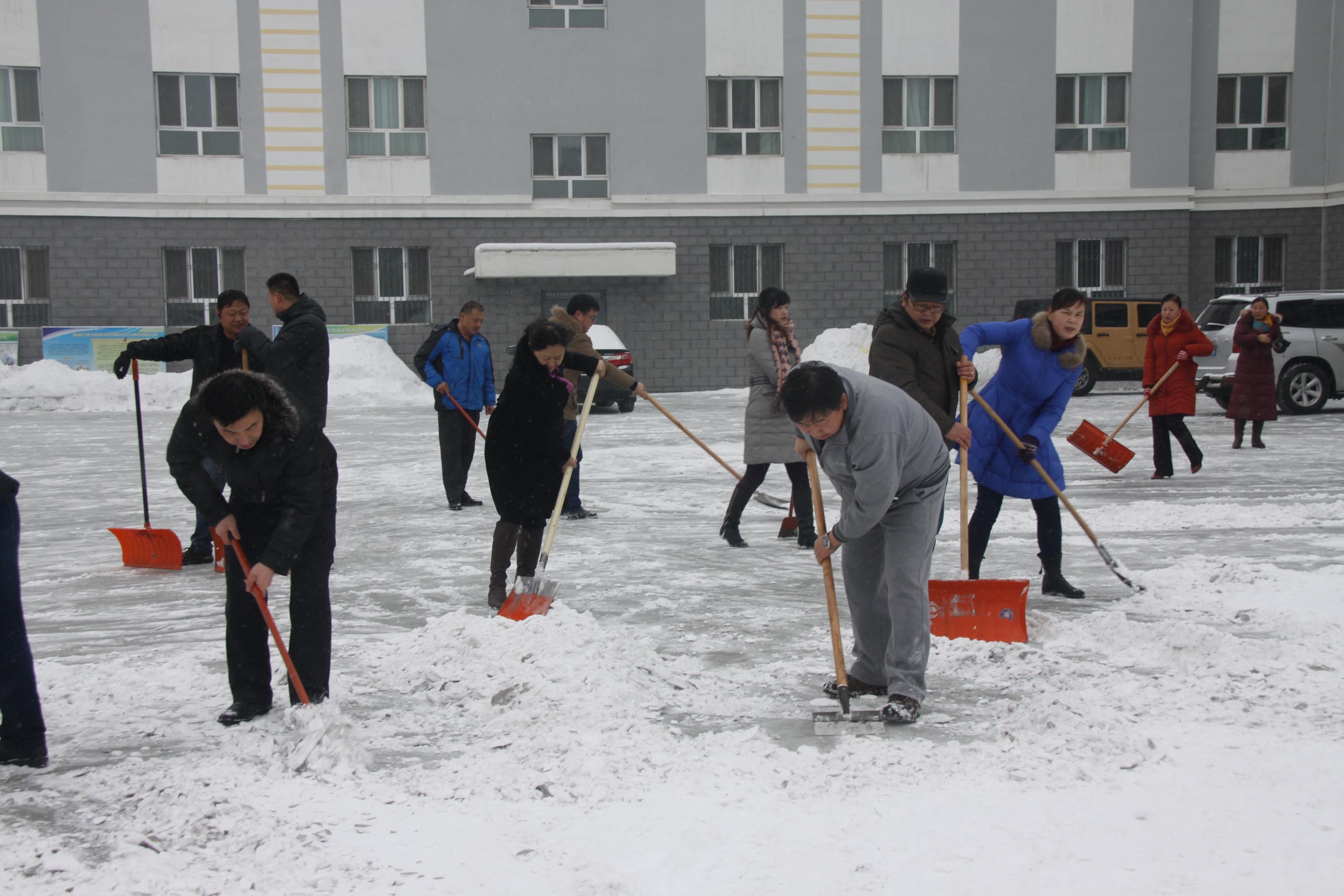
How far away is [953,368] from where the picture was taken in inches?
222

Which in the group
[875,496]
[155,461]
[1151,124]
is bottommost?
[155,461]

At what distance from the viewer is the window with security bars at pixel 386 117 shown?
22938 millimetres

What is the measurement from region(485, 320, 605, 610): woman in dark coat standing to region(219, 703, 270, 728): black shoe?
1850 millimetres

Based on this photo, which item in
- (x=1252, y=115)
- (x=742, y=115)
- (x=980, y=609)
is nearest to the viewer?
(x=980, y=609)

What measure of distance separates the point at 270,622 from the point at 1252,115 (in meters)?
26.4

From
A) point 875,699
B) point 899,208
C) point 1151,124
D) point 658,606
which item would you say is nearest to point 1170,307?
point 658,606

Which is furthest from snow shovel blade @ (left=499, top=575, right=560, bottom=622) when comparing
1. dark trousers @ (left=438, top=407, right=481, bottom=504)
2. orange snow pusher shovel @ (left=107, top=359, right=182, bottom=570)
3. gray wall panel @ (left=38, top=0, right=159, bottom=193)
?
gray wall panel @ (left=38, top=0, right=159, bottom=193)

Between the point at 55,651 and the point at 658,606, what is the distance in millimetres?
2932

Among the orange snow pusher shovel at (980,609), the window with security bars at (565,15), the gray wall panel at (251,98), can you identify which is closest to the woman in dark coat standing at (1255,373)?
the orange snow pusher shovel at (980,609)

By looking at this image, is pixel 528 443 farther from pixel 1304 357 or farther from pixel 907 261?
pixel 907 261

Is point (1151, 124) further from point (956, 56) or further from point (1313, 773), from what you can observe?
point (1313, 773)

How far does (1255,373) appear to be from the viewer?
39.7ft

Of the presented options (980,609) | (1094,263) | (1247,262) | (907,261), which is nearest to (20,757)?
(980,609)

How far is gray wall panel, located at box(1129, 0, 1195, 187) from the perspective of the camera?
2394 centimetres
